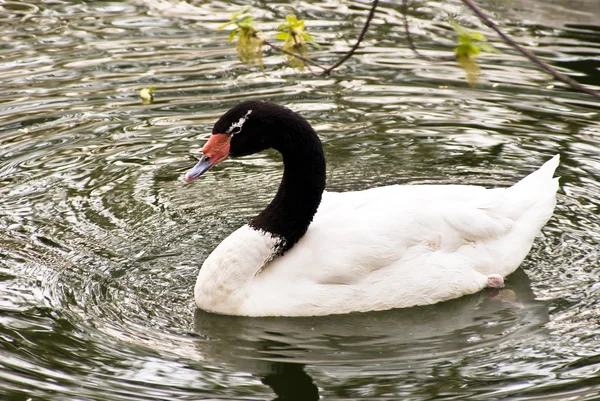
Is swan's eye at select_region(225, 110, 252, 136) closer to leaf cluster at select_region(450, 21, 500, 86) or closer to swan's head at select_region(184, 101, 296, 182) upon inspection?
swan's head at select_region(184, 101, 296, 182)

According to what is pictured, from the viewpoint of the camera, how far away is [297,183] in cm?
778

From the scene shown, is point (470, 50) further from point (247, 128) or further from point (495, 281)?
point (495, 281)

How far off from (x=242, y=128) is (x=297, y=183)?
1.93ft

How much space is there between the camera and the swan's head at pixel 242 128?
759cm

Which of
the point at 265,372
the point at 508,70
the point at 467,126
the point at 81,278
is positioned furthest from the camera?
the point at 508,70

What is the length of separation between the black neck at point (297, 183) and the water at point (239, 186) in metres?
0.72

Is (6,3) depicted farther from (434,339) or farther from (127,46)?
(434,339)

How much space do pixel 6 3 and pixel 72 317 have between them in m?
9.77

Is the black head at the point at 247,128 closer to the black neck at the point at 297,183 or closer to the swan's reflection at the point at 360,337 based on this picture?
the black neck at the point at 297,183

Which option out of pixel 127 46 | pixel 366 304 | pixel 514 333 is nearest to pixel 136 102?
pixel 127 46

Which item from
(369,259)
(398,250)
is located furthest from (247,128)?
(398,250)

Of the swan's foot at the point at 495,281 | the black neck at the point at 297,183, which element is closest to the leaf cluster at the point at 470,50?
the black neck at the point at 297,183

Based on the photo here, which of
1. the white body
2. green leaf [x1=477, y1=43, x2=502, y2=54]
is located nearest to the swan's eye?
the white body

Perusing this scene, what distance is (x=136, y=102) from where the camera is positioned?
40.1 ft
